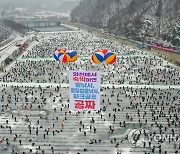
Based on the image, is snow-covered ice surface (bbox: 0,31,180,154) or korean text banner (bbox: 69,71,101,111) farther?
snow-covered ice surface (bbox: 0,31,180,154)

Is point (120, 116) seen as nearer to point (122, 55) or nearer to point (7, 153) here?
point (7, 153)

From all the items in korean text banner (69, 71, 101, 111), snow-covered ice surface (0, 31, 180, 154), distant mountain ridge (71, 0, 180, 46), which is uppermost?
distant mountain ridge (71, 0, 180, 46)

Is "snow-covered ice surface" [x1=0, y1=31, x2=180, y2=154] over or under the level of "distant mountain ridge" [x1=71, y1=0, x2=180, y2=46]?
under

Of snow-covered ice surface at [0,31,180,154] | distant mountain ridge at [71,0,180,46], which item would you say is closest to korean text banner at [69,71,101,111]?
snow-covered ice surface at [0,31,180,154]

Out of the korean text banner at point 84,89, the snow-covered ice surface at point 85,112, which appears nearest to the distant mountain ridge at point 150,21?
the snow-covered ice surface at point 85,112

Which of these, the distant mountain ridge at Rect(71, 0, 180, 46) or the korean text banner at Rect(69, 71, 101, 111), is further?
the distant mountain ridge at Rect(71, 0, 180, 46)

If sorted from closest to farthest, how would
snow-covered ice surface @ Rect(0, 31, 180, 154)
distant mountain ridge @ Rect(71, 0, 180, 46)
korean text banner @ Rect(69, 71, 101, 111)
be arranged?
korean text banner @ Rect(69, 71, 101, 111), snow-covered ice surface @ Rect(0, 31, 180, 154), distant mountain ridge @ Rect(71, 0, 180, 46)

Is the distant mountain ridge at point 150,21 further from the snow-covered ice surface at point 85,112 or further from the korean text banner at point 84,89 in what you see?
the korean text banner at point 84,89

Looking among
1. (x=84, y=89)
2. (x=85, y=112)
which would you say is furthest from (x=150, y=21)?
(x=84, y=89)

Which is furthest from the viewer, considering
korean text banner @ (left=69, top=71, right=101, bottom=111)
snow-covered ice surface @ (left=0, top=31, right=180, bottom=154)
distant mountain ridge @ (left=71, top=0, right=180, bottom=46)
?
distant mountain ridge @ (left=71, top=0, right=180, bottom=46)

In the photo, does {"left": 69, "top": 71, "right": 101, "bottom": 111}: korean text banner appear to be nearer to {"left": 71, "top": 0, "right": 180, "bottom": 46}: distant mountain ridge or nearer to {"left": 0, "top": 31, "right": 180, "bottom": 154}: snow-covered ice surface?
{"left": 0, "top": 31, "right": 180, "bottom": 154}: snow-covered ice surface
